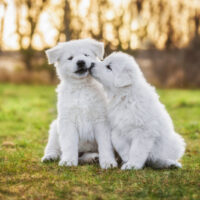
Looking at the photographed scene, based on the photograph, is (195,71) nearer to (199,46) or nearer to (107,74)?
(199,46)

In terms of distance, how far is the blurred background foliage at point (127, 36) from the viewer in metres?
16.4

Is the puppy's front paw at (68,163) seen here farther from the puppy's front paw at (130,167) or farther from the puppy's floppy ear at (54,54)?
the puppy's floppy ear at (54,54)

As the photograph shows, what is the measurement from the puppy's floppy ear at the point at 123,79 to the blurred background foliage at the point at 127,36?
1189 centimetres

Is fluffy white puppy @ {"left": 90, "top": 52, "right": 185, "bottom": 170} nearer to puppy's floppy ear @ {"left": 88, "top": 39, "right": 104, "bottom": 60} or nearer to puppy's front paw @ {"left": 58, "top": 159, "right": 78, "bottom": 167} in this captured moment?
puppy's floppy ear @ {"left": 88, "top": 39, "right": 104, "bottom": 60}

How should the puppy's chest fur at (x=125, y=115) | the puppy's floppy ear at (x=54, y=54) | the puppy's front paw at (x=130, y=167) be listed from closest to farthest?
the puppy's front paw at (x=130, y=167)
the puppy's chest fur at (x=125, y=115)
the puppy's floppy ear at (x=54, y=54)

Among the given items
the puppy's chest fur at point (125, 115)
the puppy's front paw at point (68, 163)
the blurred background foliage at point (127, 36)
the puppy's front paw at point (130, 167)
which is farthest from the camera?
the blurred background foliage at point (127, 36)

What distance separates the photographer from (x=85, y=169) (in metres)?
4.17

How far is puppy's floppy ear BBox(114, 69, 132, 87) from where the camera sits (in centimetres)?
426

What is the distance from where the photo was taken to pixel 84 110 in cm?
445

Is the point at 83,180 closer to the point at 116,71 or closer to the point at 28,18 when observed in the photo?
the point at 116,71

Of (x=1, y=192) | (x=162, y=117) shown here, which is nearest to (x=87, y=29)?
(x=162, y=117)

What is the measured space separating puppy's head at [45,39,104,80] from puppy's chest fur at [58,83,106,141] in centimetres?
25

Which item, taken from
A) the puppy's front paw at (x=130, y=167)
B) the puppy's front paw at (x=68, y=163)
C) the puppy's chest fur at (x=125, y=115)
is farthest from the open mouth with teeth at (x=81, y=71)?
the puppy's front paw at (x=130, y=167)

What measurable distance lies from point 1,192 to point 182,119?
22.0ft
